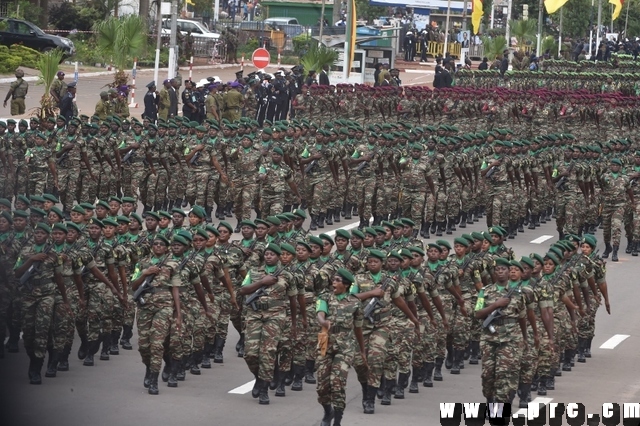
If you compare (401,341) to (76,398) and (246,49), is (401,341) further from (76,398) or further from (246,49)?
(246,49)

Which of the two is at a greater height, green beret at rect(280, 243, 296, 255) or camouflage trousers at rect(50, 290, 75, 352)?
green beret at rect(280, 243, 296, 255)

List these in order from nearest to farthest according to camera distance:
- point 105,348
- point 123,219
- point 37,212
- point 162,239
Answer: point 162,239 < point 105,348 < point 123,219 < point 37,212

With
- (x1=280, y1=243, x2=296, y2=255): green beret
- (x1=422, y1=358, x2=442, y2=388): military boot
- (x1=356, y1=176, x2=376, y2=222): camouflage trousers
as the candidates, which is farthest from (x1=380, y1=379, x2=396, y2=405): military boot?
(x1=356, y1=176, x2=376, y2=222): camouflage trousers

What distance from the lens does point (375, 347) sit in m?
14.5

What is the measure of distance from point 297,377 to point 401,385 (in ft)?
3.53

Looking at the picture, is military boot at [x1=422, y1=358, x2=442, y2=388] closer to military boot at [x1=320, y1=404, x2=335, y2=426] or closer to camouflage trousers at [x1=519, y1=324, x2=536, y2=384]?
camouflage trousers at [x1=519, y1=324, x2=536, y2=384]

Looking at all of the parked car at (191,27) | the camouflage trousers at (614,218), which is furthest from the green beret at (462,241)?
the parked car at (191,27)

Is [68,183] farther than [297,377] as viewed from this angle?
Yes

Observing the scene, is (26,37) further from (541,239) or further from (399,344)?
(399,344)

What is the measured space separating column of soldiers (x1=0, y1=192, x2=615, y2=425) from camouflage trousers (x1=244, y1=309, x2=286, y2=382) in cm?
1

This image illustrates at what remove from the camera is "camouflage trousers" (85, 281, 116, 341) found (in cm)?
1611

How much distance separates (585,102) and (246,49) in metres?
26.0

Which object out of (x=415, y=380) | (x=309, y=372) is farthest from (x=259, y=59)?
(x=415, y=380)

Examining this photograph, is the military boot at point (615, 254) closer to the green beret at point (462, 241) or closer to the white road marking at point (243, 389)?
the green beret at point (462, 241)
